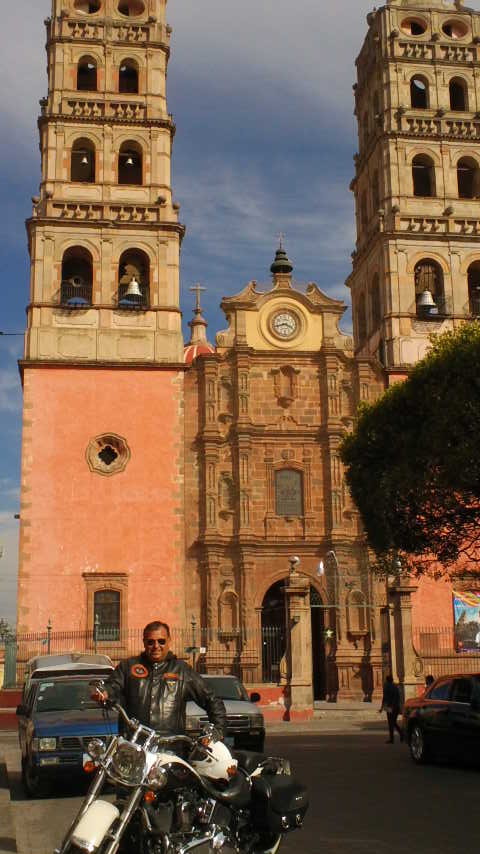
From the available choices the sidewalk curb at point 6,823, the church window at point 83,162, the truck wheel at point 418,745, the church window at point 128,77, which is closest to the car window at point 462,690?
the truck wheel at point 418,745

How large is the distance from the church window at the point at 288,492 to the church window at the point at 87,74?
14.9 metres

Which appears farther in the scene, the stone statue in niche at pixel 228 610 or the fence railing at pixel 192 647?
the stone statue in niche at pixel 228 610

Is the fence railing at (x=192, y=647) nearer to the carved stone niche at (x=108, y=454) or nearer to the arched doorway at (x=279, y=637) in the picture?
the arched doorway at (x=279, y=637)

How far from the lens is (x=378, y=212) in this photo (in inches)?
1346

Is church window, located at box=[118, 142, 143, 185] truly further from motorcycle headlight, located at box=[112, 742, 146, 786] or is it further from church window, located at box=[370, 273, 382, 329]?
motorcycle headlight, located at box=[112, 742, 146, 786]

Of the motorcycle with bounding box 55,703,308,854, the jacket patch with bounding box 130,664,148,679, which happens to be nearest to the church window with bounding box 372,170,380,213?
the jacket patch with bounding box 130,664,148,679

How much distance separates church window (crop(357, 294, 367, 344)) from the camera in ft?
119

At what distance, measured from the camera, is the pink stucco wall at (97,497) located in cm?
2859

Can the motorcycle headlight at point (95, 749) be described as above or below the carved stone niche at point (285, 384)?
below

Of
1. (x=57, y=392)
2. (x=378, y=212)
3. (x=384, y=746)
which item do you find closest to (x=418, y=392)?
(x=384, y=746)

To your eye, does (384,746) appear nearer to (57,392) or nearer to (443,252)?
(57,392)

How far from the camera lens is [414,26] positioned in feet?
121

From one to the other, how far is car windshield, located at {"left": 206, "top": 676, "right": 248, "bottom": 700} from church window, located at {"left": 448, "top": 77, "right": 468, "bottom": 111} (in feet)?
85.0

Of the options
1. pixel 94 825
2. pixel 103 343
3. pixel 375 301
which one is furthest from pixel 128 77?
pixel 94 825
